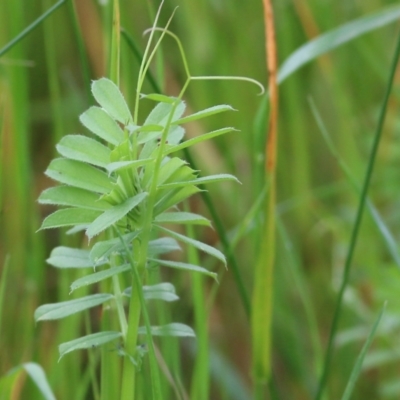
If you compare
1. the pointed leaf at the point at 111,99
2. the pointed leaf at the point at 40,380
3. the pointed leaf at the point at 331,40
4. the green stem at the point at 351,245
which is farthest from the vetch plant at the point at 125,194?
the pointed leaf at the point at 331,40

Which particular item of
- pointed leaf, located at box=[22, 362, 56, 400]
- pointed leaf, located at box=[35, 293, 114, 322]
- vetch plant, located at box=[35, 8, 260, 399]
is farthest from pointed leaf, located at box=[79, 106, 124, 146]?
pointed leaf, located at box=[22, 362, 56, 400]

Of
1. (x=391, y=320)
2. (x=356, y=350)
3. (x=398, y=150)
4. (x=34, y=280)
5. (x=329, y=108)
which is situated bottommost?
(x=356, y=350)

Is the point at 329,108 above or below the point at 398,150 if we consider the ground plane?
above

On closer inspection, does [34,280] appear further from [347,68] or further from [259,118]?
[347,68]

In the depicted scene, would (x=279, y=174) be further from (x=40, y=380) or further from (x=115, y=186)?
(x=115, y=186)

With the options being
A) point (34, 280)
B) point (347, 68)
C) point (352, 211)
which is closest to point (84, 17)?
point (347, 68)

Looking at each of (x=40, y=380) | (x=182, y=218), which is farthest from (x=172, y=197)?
(x=40, y=380)

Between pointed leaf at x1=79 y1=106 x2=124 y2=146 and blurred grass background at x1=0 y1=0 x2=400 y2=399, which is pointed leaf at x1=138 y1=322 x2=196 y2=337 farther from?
blurred grass background at x1=0 y1=0 x2=400 y2=399
